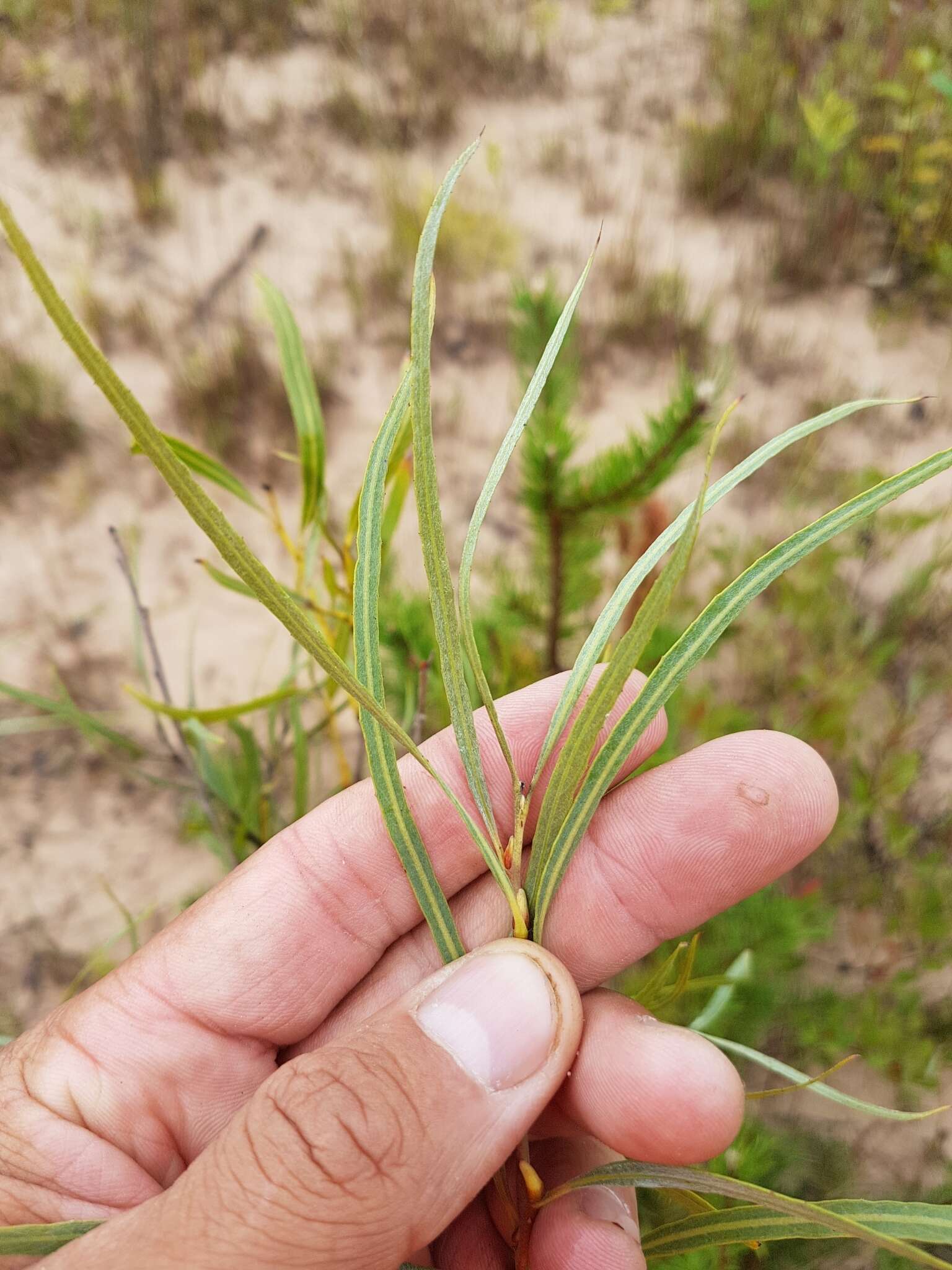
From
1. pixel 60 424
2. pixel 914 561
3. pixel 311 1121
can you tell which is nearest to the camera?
pixel 311 1121

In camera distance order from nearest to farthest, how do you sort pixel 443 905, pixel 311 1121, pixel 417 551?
1. pixel 311 1121
2. pixel 443 905
3. pixel 417 551

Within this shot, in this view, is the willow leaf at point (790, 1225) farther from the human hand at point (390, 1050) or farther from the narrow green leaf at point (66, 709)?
the narrow green leaf at point (66, 709)

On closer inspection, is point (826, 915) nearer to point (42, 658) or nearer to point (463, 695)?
point (463, 695)

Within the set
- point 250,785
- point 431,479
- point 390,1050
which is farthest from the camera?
point 250,785

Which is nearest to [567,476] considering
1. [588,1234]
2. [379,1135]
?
[379,1135]

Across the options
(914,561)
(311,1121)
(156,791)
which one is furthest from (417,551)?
(311,1121)

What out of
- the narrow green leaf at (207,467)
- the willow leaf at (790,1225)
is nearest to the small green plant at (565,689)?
the willow leaf at (790,1225)

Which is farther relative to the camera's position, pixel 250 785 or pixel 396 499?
pixel 250 785

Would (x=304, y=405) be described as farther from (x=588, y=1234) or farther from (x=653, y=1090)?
(x=588, y=1234)
